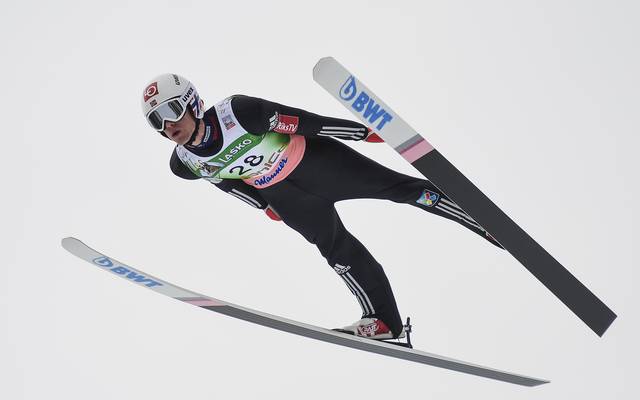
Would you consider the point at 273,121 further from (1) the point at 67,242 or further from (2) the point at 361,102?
(1) the point at 67,242

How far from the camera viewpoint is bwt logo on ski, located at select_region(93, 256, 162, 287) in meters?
3.37

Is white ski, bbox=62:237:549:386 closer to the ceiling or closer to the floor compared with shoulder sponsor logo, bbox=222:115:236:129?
closer to the floor

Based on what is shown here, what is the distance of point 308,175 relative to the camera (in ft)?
11.1

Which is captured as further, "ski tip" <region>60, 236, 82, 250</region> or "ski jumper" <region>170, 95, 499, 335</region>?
"ski tip" <region>60, 236, 82, 250</region>

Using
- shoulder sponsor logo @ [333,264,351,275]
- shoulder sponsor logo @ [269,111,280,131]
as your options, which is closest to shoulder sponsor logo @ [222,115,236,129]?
shoulder sponsor logo @ [269,111,280,131]

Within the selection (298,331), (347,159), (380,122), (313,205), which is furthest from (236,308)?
(380,122)

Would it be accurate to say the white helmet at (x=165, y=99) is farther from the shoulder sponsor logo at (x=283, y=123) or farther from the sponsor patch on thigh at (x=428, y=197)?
the sponsor patch on thigh at (x=428, y=197)

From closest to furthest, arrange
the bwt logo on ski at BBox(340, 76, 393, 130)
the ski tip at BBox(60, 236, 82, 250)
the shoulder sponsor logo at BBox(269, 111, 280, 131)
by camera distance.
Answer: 1. the bwt logo on ski at BBox(340, 76, 393, 130)
2. the shoulder sponsor logo at BBox(269, 111, 280, 131)
3. the ski tip at BBox(60, 236, 82, 250)

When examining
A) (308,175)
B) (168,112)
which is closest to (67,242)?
(168,112)

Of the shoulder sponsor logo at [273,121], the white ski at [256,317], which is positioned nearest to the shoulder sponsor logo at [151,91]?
the shoulder sponsor logo at [273,121]

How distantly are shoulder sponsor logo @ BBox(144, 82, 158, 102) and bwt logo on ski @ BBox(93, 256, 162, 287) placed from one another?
2.64ft

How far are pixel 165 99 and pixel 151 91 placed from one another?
0.24ft

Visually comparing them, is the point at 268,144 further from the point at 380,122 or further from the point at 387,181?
the point at 380,122

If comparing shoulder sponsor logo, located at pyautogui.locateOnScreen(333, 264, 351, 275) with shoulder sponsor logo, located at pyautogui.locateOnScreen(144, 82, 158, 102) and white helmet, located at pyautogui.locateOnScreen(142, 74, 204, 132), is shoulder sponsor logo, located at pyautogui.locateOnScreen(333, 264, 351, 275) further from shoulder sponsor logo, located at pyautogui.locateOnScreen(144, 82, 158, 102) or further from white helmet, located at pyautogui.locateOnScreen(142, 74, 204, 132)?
shoulder sponsor logo, located at pyautogui.locateOnScreen(144, 82, 158, 102)
